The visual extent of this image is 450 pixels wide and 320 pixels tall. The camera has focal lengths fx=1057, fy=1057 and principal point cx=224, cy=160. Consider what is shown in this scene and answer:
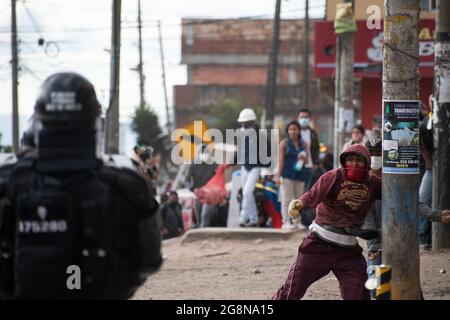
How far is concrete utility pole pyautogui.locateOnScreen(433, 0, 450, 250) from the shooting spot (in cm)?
1138

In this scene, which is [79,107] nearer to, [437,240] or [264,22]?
[437,240]

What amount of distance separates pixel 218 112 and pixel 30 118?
67.3 m

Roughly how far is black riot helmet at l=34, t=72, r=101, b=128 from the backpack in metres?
0.22

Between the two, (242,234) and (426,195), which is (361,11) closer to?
(242,234)

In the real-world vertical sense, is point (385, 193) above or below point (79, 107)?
below

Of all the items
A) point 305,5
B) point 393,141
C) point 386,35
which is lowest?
point 393,141

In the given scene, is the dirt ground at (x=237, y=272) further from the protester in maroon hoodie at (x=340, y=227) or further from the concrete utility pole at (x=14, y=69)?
the concrete utility pole at (x=14, y=69)

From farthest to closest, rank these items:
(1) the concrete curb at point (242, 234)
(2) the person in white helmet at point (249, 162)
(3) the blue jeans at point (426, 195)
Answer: (2) the person in white helmet at point (249, 162)
(1) the concrete curb at point (242, 234)
(3) the blue jeans at point (426, 195)

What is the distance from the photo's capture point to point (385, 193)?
7.29 m

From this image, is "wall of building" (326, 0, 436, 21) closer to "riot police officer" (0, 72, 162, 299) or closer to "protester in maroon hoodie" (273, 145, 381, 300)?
"protester in maroon hoodie" (273, 145, 381, 300)

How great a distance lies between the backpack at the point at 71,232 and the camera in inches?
185

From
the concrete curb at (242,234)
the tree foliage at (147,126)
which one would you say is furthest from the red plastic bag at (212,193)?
the tree foliage at (147,126)

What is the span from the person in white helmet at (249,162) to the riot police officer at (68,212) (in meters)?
10.1
